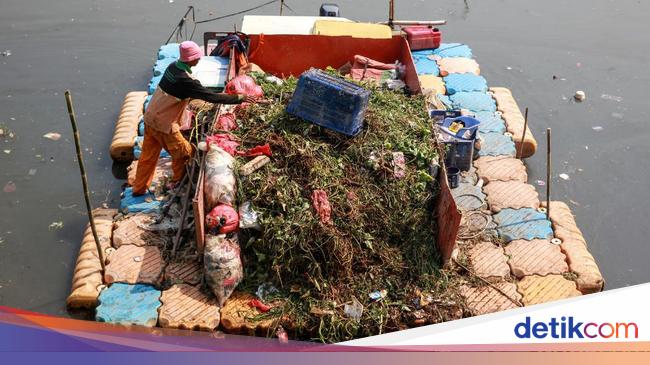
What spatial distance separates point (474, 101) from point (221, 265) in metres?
4.79

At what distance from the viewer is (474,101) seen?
9109mm

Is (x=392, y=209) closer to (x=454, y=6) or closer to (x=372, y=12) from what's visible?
(x=372, y=12)

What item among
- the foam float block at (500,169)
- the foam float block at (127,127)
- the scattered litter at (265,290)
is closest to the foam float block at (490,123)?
the foam float block at (500,169)

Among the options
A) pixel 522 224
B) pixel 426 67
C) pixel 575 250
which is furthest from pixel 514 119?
pixel 575 250

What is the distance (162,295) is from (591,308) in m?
3.94

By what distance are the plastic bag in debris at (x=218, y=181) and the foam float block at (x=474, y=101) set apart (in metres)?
3.85

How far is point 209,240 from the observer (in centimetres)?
590

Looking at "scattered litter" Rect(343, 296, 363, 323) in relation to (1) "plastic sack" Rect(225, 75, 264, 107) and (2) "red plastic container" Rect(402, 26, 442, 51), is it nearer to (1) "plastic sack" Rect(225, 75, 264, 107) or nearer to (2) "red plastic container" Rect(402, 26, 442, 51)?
(1) "plastic sack" Rect(225, 75, 264, 107)

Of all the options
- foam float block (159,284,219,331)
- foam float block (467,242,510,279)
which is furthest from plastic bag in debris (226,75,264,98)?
foam float block (467,242,510,279)

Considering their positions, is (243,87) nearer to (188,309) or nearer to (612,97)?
(188,309)

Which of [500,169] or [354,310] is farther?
[500,169]

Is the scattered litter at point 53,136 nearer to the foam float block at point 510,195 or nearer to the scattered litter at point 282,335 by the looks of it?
the scattered litter at point 282,335

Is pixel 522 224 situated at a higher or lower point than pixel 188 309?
higher

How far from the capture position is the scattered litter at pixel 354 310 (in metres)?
5.80
